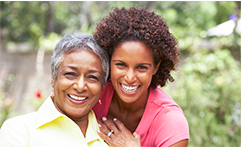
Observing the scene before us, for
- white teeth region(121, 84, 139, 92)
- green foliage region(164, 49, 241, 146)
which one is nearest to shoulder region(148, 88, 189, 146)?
white teeth region(121, 84, 139, 92)

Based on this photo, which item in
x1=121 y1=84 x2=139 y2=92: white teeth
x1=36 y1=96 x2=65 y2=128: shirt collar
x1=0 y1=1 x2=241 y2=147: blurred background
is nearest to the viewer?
x1=36 y1=96 x2=65 y2=128: shirt collar

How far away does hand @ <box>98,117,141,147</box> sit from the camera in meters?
2.39

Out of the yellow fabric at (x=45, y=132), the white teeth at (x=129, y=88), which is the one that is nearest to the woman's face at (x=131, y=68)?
the white teeth at (x=129, y=88)

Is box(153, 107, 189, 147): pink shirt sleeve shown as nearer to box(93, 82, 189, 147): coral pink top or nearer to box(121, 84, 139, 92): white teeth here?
box(93, 82, 189, 147): coral pink top

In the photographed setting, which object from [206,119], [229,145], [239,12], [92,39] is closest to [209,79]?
[206,119]

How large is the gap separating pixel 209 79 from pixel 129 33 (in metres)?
3.70

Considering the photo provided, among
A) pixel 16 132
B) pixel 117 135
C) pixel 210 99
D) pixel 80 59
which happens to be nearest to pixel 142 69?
pixel 80 59

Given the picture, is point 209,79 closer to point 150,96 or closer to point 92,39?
point 150,96

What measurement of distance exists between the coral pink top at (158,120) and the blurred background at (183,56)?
240 cm

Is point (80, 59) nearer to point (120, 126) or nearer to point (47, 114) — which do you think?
point (47, 114)

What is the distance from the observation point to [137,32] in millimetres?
2271

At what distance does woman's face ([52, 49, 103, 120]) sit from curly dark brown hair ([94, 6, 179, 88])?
0.25 meters

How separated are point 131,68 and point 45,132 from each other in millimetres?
876

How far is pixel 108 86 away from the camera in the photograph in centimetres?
282
